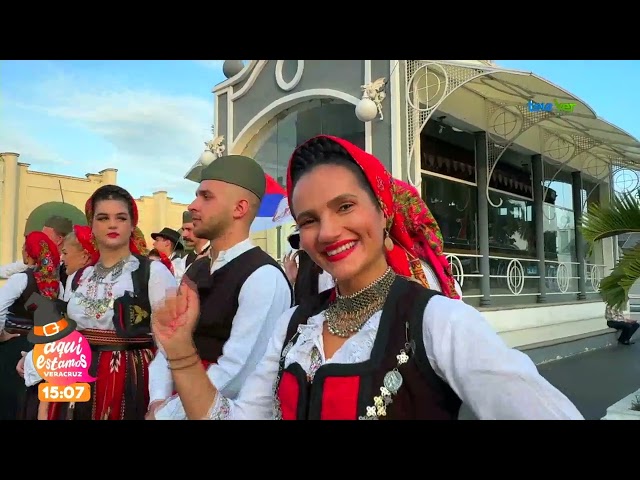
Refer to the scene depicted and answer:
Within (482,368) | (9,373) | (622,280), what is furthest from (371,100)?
(482,368)

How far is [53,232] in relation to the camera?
3.50 meters

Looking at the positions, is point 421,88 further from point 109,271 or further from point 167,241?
point 109,271

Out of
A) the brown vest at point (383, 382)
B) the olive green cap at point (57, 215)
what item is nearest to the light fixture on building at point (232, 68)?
the olive green cap at point (57, 215)

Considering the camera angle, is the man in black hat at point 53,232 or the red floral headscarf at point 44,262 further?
the man in black hat at point 53,232

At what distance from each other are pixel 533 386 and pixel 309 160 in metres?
0.70

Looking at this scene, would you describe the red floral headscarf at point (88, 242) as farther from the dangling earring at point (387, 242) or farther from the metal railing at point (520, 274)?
the metal railing at point (520, 274)

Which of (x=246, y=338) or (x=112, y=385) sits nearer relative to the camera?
(x=246, y=338)

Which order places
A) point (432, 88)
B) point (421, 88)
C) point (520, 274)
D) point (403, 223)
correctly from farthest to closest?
1. point (520, 274)
2. point (432, 88)
3. point (421, 88)
4. point (403, 223)

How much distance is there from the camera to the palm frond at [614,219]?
12.3 feet

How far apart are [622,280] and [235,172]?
11.0 ft

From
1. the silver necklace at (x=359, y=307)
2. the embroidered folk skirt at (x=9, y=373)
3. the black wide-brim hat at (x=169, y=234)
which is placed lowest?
the embroidered folk skirt at (x=9, y=373)

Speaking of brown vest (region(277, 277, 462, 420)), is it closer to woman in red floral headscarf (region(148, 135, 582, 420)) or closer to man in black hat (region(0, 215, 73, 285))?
woman in red floral headscarf (region(148, 135, 582, 420))

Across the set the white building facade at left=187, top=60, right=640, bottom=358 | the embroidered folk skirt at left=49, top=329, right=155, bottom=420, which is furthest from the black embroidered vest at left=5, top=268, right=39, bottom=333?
the white building facade at left=187, top=60, right=640, bottom=358

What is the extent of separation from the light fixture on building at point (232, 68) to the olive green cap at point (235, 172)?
5.52 m
